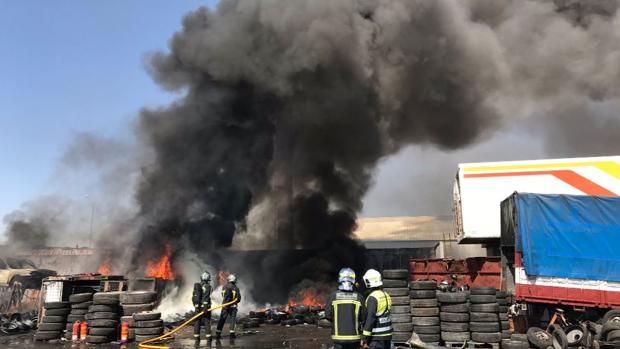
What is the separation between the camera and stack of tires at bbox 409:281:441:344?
10.8 meters

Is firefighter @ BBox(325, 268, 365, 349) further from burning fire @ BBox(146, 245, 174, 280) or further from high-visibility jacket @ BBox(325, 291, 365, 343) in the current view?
burning fire @ BBox(146, 245, 174, 280)

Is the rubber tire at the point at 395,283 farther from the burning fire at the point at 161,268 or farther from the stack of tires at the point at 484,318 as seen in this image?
the burning fire at the point at 161,268

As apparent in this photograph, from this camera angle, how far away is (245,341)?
11820 millimetres

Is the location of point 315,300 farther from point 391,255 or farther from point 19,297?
point 19,297

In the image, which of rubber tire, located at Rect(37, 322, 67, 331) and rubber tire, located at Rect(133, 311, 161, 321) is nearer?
rubber tire, located at Rect(133, 311, 161, 321)

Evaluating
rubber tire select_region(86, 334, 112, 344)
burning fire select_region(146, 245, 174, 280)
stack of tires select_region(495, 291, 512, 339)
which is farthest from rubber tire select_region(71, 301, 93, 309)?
burning fire select_region(146, 245, 174, 280)

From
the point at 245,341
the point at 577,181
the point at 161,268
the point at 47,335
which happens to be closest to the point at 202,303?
the point at 245,341

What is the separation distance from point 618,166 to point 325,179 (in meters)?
18.8

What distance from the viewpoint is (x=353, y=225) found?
3112 centimetres

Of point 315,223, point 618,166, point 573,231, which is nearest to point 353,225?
point 315,223

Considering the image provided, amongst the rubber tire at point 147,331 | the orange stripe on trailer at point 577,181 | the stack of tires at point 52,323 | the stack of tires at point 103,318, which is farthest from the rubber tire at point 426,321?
the stack of tires at point 52,323

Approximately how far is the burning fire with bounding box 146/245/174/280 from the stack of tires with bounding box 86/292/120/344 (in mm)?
11113

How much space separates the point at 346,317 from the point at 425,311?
5.88 meters

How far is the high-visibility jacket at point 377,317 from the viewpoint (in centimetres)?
575
